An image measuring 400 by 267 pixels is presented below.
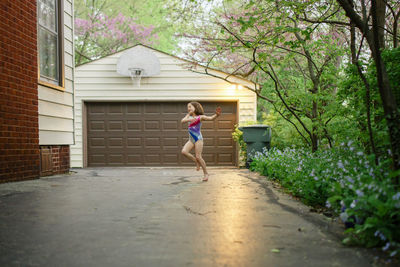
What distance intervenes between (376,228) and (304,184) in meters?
2.12

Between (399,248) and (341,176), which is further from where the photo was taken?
(341,176)

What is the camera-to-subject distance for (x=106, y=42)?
2338 cm

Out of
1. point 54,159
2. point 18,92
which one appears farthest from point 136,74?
point 18,92

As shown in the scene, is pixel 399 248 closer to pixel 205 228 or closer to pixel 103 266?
pixel 205 228

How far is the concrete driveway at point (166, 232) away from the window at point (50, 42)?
393 centimetres

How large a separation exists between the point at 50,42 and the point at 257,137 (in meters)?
6.41

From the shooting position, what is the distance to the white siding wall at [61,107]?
27.2 feet

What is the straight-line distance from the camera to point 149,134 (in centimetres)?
1409

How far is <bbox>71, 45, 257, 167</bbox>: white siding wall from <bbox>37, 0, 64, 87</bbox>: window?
4802 millimetres

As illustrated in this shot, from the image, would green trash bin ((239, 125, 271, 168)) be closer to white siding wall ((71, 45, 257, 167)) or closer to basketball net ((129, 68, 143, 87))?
white siding wall ((71, 45, 257, 167))

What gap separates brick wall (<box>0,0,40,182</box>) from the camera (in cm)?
659

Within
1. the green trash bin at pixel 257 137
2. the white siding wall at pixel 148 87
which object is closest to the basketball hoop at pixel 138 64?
the white siding wall at pixel 148 87

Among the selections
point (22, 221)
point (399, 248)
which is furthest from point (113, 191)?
point (399, 248)

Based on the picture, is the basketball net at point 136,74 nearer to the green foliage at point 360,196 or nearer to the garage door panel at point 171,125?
the garage door panel at point 171,125
